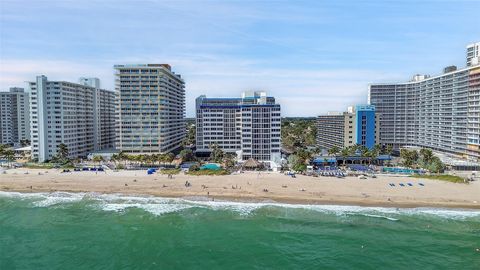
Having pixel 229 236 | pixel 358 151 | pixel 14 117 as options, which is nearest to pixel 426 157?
pixel 358 151

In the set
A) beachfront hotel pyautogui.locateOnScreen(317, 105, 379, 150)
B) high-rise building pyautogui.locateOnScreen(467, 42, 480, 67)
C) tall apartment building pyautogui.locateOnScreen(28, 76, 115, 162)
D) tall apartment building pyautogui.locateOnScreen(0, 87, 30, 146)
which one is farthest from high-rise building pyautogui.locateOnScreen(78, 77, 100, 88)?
high-rise building pyautogui.locateOnScreen(467, 42, 480, 67)

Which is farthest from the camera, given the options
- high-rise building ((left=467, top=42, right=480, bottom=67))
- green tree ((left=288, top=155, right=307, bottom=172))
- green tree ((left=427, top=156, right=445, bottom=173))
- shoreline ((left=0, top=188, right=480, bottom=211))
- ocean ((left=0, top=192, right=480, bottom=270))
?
high-rise building ((left=467, top=42, right=480, bottom=67))

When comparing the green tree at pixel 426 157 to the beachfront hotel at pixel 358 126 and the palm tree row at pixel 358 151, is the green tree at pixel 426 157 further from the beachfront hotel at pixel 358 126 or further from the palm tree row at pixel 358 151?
the beachfront hotel at pixel 358 126

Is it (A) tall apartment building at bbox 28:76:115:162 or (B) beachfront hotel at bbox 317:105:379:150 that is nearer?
(A) tall apartment building at bbox 28:76:115:162

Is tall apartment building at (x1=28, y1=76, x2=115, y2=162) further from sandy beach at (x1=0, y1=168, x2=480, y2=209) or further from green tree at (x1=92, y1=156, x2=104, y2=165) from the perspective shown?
sandy beach at (x1=0, y1=168, x2=480, y2=209)

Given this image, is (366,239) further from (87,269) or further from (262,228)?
(87,269)

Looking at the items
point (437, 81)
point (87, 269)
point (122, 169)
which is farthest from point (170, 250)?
point (437, 81)

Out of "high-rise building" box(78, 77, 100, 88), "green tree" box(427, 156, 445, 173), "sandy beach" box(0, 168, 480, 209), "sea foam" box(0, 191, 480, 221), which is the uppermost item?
"high-rise building" box(78, 77, 100, 88)
